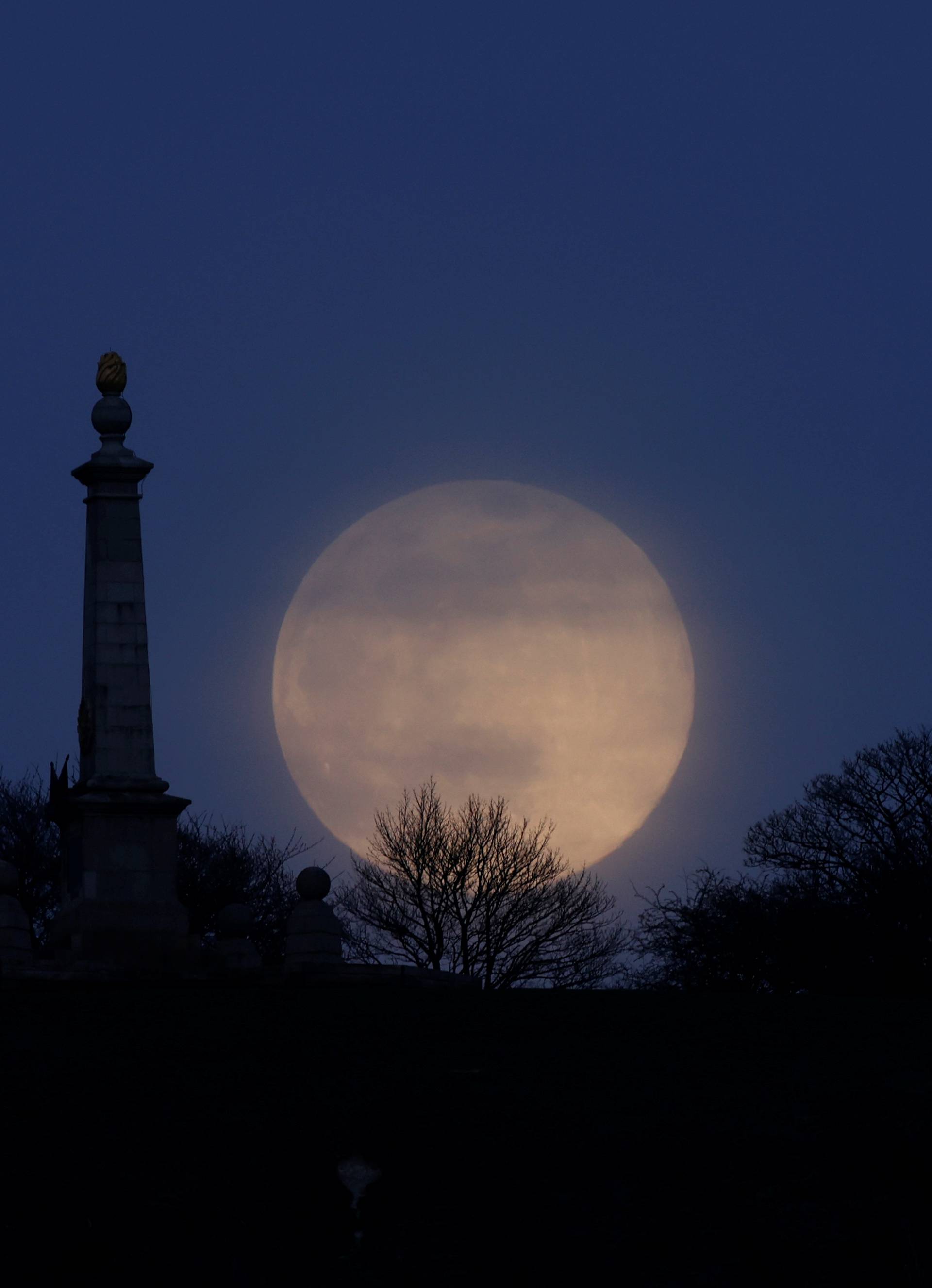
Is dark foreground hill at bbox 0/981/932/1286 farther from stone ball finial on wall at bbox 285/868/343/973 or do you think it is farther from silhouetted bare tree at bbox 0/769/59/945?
silhouetted bare tree at bbox 0/769/59/945

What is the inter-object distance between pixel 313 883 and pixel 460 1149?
1628cm

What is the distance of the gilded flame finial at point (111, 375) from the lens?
A: 36.8 meters

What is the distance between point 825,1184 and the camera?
1877 centimetres

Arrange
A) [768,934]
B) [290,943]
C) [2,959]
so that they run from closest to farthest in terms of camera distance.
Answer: [2,959], [290,943], [768,934]

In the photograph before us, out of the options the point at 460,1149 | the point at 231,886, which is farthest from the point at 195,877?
Answer: the point at 460,1149

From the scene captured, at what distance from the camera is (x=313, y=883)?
116 ft

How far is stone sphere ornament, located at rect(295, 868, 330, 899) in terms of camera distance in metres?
35.4

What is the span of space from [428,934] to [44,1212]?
4181 centimetres

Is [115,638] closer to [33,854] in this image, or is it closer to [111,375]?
[111,375]

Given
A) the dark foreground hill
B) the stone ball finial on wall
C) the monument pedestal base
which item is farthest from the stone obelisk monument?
the dark foreground hill

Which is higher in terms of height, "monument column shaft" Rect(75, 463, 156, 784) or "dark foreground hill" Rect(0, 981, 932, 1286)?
"monument column shaft" Rect(75, 463, 156, 784)

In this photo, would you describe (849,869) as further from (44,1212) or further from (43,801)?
(44,1212)

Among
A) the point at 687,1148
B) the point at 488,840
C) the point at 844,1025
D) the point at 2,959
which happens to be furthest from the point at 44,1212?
the point at 488,840

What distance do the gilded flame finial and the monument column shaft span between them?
5.97ft
